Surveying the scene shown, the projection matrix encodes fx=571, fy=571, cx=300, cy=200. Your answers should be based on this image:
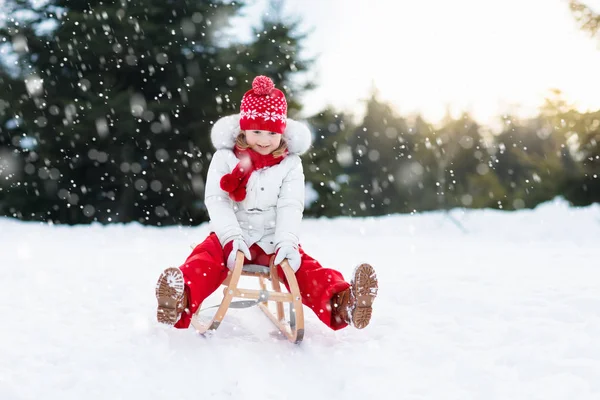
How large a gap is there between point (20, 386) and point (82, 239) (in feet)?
17.1

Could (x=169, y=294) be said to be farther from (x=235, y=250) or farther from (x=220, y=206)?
(x=220, y=206)

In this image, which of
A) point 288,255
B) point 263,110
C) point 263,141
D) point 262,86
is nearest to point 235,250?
point 288,255

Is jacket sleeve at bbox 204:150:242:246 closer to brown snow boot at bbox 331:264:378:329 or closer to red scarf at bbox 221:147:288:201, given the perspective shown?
red scarf at bbox 221:147:288:201

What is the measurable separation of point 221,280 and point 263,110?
1.07 metres

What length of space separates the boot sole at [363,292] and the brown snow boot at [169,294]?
924mm

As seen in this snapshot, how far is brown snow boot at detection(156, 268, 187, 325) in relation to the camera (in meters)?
2.92

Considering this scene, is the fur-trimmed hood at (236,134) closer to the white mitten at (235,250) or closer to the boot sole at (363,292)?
the white mitten at (235,250)

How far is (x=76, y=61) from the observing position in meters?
9.50

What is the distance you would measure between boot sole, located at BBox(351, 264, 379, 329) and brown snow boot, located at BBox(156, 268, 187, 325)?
924 millimetres

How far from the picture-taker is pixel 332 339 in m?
3.43

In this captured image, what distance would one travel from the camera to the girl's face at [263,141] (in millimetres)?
3594

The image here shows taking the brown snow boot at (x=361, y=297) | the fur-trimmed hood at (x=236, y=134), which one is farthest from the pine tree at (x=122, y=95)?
the brown snow boot at (x=361, y=297)

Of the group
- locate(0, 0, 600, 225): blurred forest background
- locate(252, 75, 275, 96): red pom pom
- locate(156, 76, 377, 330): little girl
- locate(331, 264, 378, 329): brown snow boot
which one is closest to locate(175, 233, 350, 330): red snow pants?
locate(156, 76, 377, 330): little girl

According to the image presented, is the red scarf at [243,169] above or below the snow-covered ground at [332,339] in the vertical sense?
above
